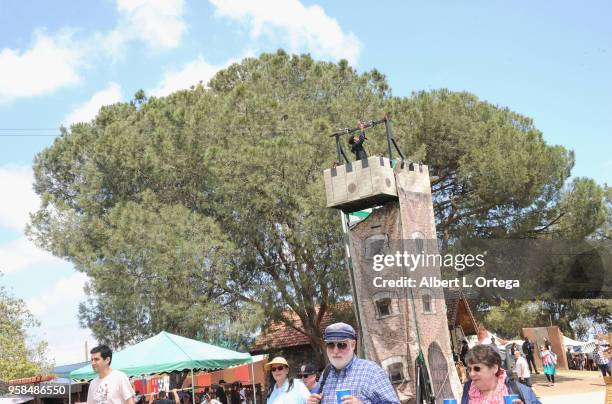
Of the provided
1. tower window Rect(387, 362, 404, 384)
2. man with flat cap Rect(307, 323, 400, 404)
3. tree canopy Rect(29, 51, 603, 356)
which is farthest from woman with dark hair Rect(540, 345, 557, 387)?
man with flat cap Rect(307, 323, 400, 404)

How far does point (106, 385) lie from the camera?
5.17 m

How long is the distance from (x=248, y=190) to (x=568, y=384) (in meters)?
11.5

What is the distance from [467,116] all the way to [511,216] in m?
4.00

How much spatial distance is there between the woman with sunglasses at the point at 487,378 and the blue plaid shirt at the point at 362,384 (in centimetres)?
54

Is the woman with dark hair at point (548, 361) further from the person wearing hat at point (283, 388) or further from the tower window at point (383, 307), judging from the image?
the person wearing hat at point (283, 388)

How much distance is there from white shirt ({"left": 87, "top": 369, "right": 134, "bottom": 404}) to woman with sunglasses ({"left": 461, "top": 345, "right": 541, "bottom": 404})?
2.78 m

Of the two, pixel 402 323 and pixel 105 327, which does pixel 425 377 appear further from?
pixel 105 327

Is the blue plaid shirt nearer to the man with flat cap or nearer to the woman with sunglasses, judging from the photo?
the man with flat cap

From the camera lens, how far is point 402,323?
49.7 feet

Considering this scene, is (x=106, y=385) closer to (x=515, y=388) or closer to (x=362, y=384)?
(x=362, y=384)

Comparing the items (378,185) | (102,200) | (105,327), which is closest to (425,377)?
(378,185)

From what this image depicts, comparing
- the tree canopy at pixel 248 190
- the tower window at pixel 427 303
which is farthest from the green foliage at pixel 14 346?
the tower window at pixel 427 303

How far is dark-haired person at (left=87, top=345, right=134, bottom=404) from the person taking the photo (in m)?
5.14

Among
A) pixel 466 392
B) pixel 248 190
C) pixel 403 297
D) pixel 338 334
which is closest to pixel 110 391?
pixel 338 334
